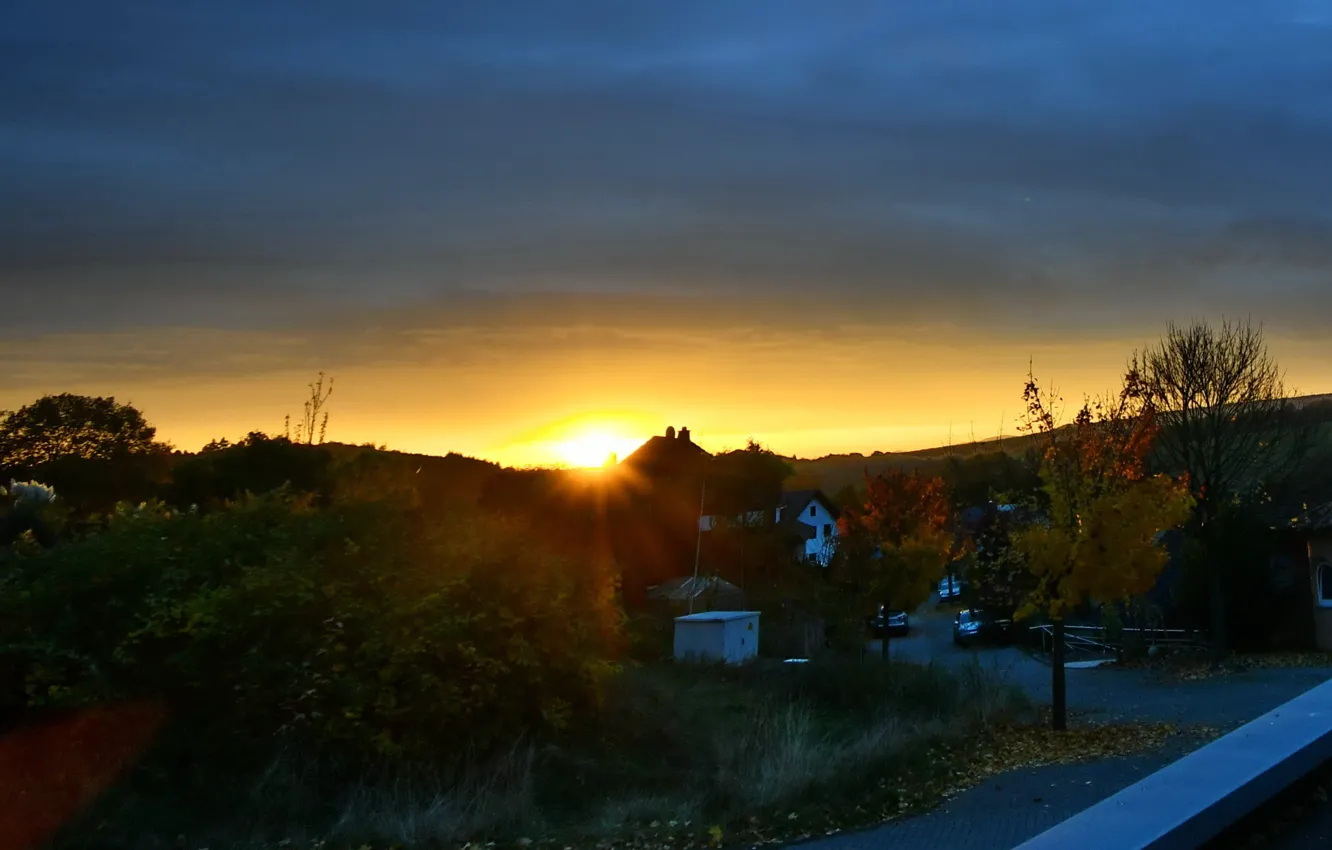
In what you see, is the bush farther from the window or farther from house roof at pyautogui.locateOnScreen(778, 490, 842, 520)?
house roof at pyautogui.locateOnScreen(778, 490, 842, 520)

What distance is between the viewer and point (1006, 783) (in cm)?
1221

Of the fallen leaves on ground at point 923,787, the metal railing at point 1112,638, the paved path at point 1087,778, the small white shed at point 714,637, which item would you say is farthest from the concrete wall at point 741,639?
the metal railing at point 1112,638

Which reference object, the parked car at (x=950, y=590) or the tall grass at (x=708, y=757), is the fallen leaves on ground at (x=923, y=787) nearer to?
the tall grass at (x=708, y=757)

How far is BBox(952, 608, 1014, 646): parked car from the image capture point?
4025cm

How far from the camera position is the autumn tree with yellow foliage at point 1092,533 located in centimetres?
1577

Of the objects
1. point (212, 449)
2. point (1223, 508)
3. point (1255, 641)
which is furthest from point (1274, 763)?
point (1255, 641)

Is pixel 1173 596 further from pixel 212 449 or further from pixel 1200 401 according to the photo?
pixel 212 449

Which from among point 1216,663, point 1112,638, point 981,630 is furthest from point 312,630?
point 981,630

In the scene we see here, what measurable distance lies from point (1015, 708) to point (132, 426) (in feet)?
127

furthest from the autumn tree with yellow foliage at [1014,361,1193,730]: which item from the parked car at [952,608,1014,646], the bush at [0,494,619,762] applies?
the parked car at [952,608,1014,646]

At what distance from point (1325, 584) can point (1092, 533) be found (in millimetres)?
19967

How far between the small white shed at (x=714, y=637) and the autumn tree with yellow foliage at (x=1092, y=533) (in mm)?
9186

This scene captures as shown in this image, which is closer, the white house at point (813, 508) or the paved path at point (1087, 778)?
the paved path at point (1087, 778)

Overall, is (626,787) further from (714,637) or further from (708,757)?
(714,637)
